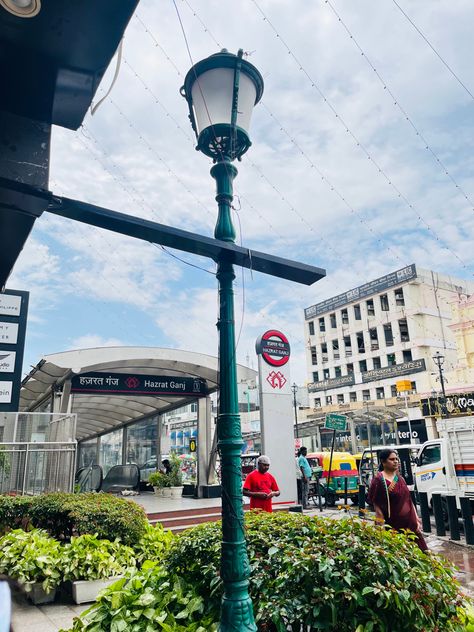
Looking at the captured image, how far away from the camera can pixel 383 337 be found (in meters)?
58.1

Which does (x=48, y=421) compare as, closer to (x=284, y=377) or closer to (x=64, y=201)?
(x=284, y=377)

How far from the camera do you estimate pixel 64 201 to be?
3059 mm

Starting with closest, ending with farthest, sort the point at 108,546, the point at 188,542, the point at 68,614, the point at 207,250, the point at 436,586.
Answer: the point at 436,586 → the point at 207,250 → the point at 188,542 → the point at 68,614 → the point at 108,546

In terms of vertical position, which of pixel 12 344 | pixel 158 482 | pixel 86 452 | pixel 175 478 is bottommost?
pixel 158 482

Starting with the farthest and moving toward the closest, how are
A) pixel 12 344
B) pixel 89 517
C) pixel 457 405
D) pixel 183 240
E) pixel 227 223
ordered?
1. pixel 457 405
2. pixel 12 344
3. pixel 89 517
4. pixel 227 223
5. pixel 183 240

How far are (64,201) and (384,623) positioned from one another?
332cm

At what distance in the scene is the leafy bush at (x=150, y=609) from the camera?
352 centimetres

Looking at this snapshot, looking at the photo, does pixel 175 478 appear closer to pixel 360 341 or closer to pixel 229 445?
pixel 229 445

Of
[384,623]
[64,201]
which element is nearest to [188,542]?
[384,623]

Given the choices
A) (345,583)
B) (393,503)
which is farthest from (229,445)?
(393,503)

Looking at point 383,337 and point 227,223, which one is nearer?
point 227,223

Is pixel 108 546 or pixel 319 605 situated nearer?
pixel 319 605

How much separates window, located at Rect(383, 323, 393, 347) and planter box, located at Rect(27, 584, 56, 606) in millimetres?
55539

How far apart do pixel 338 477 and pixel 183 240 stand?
16.5 metres
